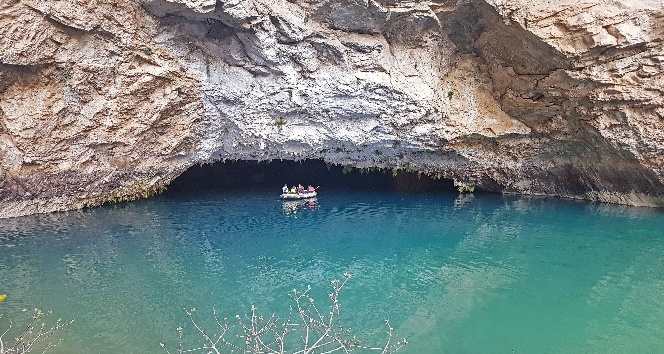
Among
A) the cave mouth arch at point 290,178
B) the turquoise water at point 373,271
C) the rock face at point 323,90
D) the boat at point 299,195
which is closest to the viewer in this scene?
the turquoise water at point 373,271

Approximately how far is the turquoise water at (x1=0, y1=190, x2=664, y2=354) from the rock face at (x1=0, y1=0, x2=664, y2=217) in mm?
1935

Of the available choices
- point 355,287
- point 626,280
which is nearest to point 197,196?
point 355,287

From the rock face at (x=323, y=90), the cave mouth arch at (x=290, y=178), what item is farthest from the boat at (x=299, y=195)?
the cave mouth arch at (x=290, y=178)

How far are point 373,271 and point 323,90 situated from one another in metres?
7.75

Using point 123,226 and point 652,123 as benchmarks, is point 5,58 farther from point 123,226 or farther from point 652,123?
point 652,123

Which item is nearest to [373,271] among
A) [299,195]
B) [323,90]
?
[323,90]

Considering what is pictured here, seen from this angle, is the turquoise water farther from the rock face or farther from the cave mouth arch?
the cave mouth arch

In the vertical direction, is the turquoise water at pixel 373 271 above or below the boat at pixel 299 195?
below

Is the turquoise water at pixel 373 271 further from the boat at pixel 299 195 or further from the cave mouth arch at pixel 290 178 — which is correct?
the cave mouth arch at pixel 290 178

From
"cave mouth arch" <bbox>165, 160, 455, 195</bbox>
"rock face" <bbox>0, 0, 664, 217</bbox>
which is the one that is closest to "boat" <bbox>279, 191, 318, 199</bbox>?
"rock face" <bbox>0, 0, 664, 217</bbox>

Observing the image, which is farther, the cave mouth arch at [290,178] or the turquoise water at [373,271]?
the cave mouth arch at [290,178]

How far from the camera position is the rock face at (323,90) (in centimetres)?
1470

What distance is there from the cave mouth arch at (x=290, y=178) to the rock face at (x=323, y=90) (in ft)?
11.5

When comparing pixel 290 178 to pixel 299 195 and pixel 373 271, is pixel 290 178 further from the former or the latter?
pixel 373 271
